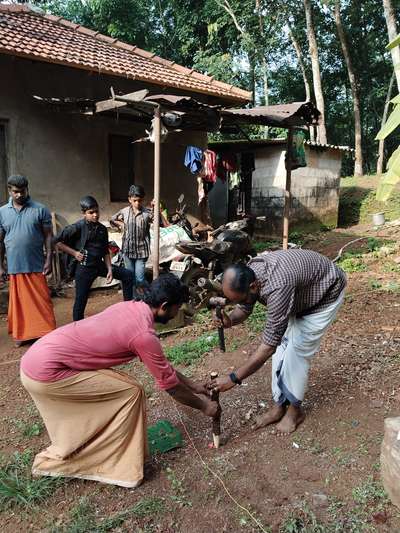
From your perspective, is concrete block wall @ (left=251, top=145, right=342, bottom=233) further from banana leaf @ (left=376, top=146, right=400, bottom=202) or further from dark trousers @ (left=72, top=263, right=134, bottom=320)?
banana leaf @ (left=376, top=146, right=400, bottom=202)

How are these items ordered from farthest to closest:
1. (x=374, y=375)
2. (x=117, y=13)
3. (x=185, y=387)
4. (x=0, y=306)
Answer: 1. (x=117, y=13)
2. (x=0, y=306)
3. (x=374, y=375)
4. (x=185, y=387)

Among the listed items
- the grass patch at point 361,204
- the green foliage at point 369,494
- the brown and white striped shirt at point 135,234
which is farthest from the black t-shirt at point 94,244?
the grass patch at point 361,204

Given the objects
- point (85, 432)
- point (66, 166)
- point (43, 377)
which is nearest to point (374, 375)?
point (85, 432)

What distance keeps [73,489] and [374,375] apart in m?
2.65

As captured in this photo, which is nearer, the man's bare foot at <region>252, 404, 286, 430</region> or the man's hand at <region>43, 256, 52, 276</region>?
the man's bare foot at <region>252, 404, 286, 430</region>

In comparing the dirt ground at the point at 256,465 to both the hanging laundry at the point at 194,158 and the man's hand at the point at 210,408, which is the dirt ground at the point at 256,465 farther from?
the hanging laundry at the point at 194,158

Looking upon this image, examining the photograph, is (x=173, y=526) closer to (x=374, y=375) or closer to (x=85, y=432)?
(x=85, y=432)

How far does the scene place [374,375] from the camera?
3.88 meters

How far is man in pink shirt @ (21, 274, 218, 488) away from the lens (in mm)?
2387

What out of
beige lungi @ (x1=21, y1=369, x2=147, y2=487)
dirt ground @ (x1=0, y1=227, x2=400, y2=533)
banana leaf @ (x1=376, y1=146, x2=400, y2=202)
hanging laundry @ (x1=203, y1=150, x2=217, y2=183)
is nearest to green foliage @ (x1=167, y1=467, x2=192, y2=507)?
dirt ground @ (x1=0, y1=227, x2=400, y2=533)

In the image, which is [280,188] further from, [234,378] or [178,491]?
[178,491]

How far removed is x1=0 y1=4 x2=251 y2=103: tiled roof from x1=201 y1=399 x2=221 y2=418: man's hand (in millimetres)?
5947

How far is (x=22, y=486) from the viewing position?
258 cm

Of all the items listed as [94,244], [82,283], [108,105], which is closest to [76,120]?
[108,105]
